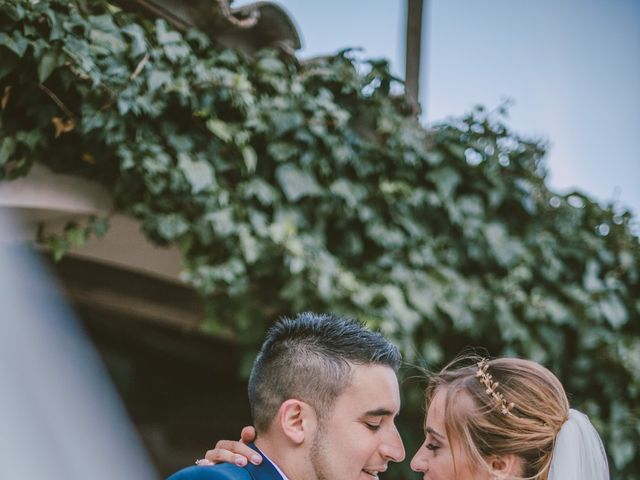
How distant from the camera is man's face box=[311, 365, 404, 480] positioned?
2068 millimetres

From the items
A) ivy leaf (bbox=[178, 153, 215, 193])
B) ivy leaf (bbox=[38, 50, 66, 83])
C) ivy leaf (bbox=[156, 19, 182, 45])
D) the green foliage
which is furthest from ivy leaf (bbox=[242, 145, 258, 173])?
ivy leaf (bbox=[38, 50, 66, 83])

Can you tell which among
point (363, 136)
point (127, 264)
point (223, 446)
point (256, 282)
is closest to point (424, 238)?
point (363, 136)

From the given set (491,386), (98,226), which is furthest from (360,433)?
(98,226)

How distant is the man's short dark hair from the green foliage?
118 cm

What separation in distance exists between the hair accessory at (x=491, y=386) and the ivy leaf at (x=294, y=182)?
4.88 ft

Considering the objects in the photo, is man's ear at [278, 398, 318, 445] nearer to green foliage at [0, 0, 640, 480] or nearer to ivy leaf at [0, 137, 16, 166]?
green foliage at [0, 0, 640, 480]

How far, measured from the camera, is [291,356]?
2.25 metres

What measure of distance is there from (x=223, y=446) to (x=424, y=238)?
2207 mm

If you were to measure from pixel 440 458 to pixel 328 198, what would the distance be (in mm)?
1758

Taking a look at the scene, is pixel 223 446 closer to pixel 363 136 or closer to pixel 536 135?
pixel 363 136

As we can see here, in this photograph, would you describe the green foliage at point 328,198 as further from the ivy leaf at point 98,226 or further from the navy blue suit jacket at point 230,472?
the navy blue suit jacket at point 230,472

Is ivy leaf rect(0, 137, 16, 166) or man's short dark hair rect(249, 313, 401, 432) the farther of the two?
ivy leaf rect(0, 137, 16, 166)

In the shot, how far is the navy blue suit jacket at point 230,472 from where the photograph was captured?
191 centimetres

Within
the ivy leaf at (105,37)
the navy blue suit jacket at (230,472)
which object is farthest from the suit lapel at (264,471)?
the ivy leaf at (105,37)
